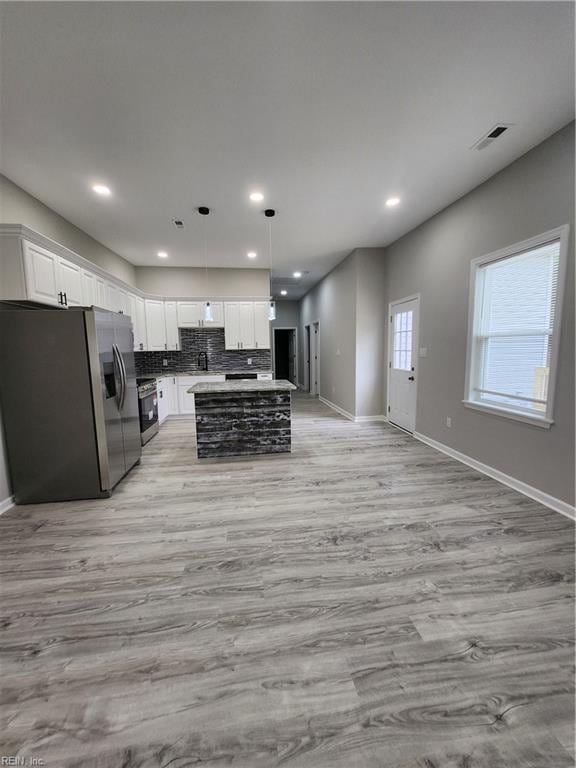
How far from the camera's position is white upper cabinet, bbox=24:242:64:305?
2811 mm

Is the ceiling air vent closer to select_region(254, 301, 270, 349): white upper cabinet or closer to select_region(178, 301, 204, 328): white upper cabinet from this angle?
select_region(254, 301, 270, 349): white upper cabinet

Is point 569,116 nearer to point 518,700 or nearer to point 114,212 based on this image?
point 518,700

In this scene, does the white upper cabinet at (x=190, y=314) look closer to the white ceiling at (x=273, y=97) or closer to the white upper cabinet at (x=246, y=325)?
the white upper cabinet at (x=246, y=325)

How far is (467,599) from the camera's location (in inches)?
67.0

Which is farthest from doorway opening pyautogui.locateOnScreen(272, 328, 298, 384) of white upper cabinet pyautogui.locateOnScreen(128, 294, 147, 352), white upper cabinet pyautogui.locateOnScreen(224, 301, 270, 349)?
white upper cabinet pyautogui.locateOnScreen(128, 294, 147, 352)

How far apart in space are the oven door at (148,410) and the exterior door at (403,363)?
4.05 meters

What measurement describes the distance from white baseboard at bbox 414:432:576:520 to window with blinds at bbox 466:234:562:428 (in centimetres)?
65

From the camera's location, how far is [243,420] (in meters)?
3.93

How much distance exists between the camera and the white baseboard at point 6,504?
268cm

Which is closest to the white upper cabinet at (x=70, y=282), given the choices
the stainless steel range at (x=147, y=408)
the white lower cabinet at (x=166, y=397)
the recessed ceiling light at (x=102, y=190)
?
the recessed ceiling light at (x=102, y=190)

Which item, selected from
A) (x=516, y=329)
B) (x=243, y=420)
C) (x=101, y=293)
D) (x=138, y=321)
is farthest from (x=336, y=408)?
(x=101, y=293)

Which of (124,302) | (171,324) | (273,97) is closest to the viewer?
(273,97)

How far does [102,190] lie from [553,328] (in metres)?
4.50

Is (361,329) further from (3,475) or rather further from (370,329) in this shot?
(3,475)
